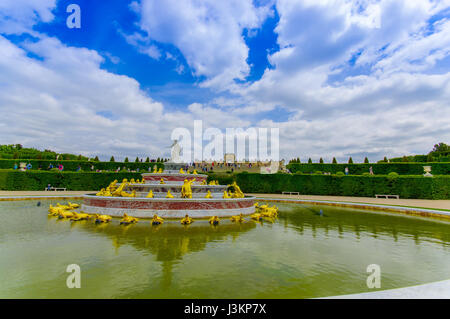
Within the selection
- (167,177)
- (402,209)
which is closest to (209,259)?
(167,177)

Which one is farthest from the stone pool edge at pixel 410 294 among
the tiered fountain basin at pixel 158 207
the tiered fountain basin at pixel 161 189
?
the tiered fountain basin at pixel 161 189

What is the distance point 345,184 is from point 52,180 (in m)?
40.9

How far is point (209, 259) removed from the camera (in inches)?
265

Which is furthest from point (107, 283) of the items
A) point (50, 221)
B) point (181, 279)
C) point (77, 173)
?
point (77, 173)

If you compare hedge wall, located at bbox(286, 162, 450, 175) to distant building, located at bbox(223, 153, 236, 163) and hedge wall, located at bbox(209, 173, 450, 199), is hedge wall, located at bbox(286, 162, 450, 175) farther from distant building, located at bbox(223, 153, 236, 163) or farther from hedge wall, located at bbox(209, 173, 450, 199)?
distant building, located at bbox(223, 153, 236, 163)

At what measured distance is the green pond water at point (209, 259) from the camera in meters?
4.89

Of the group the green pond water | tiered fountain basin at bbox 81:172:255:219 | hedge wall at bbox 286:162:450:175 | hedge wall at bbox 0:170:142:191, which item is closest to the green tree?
hedge wall at bbox 286:162:450:175

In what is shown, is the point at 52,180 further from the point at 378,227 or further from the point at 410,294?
the point at 410,294

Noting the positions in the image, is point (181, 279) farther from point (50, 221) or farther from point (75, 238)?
point (50, 221)

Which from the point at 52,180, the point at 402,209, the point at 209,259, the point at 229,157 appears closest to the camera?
the point at 209,259

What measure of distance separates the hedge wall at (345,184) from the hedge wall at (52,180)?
54.3 feet

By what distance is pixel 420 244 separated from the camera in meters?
9.04

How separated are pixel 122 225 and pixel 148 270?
6.46 m
